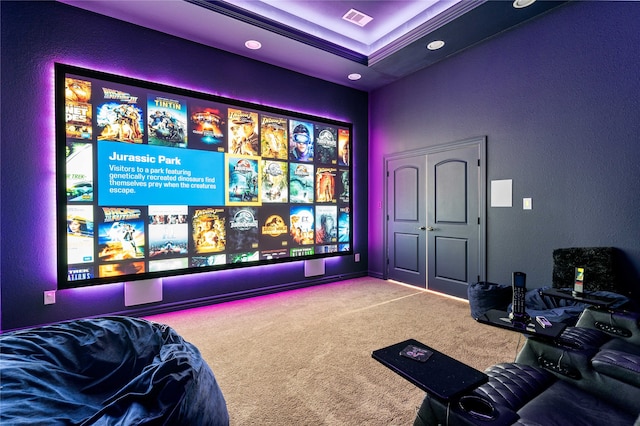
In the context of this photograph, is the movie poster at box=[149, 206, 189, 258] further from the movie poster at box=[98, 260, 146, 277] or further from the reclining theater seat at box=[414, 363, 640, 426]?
the reclining theater seat at box=[414, 363, 640, 426]

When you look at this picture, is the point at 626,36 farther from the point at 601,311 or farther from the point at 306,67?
the point at 306,67

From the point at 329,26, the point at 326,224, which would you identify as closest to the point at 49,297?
the point at 326,224

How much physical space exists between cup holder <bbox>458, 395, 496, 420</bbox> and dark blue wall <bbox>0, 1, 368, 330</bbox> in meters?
3.58

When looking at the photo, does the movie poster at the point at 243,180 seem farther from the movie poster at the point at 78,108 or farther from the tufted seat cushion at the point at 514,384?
the tufted seat cushion at the point at 514,384

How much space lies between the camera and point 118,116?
11.2ft

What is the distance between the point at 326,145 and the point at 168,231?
2.76 meters

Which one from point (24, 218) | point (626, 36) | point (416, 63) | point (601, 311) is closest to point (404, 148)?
point (416, 63)

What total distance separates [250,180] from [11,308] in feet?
9.24

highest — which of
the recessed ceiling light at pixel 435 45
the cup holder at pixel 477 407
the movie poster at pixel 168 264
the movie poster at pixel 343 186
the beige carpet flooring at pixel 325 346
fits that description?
the recessed ceiling light at pixel 435 45

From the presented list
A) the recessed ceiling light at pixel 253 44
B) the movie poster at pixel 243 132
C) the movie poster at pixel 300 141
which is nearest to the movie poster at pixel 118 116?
the movie poster at pixel 243 132

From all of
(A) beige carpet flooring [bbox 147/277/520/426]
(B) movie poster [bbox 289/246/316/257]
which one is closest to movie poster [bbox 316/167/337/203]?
(B) movie poster [bbox 289/246/316/257]

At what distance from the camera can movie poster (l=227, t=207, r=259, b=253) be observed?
13.6ft

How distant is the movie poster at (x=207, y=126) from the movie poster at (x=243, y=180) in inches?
9.9

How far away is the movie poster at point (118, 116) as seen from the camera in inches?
130
